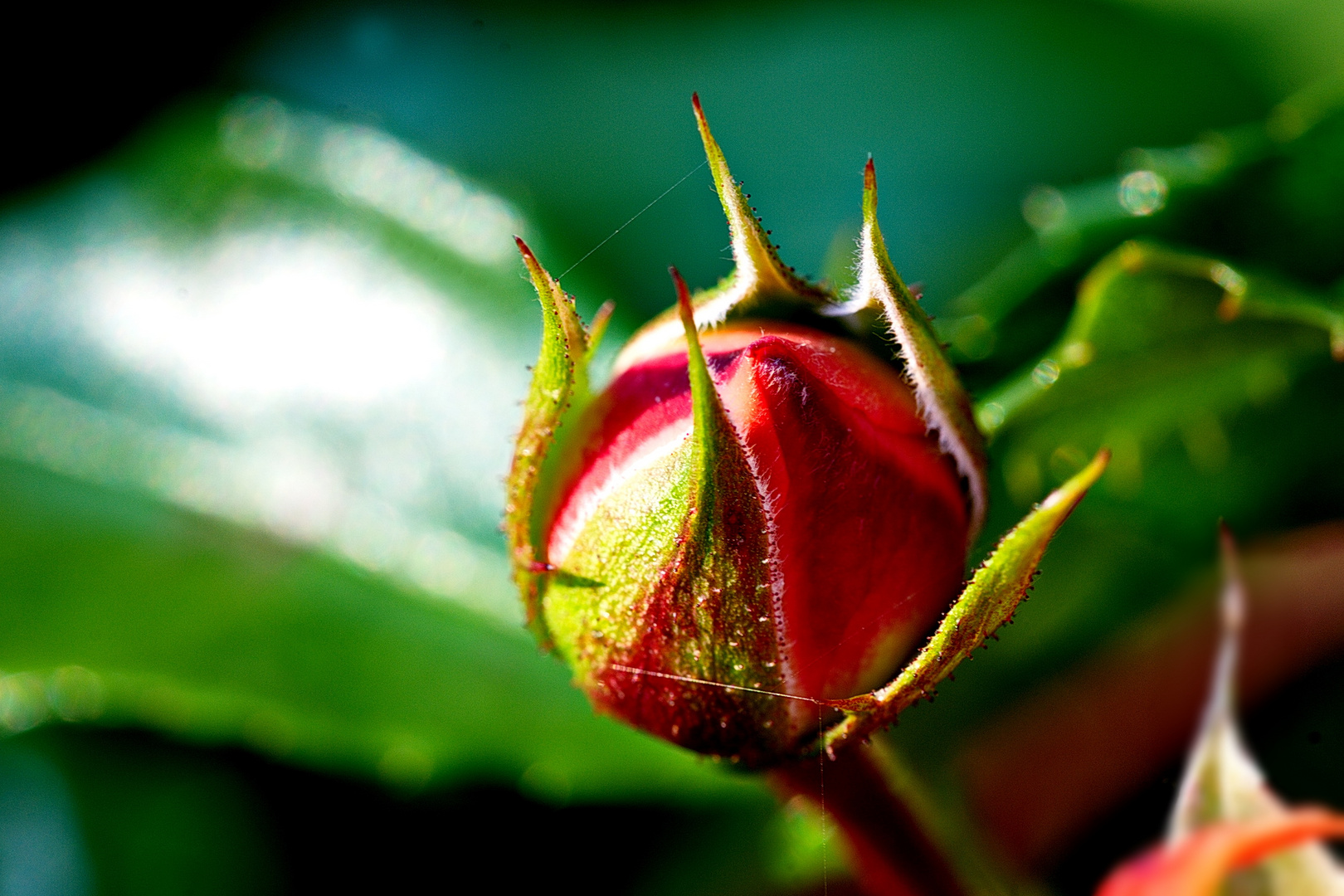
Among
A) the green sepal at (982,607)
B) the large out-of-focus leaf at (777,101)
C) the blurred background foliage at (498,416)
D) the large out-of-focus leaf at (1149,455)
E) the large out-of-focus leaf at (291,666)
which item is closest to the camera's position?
the green sepal at (982,607)

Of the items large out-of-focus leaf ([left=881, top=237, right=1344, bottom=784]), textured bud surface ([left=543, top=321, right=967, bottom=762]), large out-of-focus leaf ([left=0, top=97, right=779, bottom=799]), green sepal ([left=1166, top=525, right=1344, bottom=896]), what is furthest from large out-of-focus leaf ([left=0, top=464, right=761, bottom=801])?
textured bud surface ([left=543, top=321, right=967, bottom=762])

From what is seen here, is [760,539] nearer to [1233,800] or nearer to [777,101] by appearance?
[1233,800]

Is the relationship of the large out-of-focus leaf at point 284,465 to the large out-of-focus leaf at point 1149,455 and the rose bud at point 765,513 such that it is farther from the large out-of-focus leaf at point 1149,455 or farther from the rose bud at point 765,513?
the rose bud at point 765,513

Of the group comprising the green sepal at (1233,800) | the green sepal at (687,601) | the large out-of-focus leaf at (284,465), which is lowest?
the green sepal at (1233,800)

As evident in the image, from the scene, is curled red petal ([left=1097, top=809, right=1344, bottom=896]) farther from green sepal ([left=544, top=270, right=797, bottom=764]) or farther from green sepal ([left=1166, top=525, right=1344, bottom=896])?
green sepal ([left=544, top=270, right=797, bottom=764])

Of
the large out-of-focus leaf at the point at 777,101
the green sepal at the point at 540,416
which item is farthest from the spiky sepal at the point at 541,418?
the large out-of-focus leaf at the point at 777,101

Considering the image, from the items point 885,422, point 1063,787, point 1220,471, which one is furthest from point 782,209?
point 885,422
